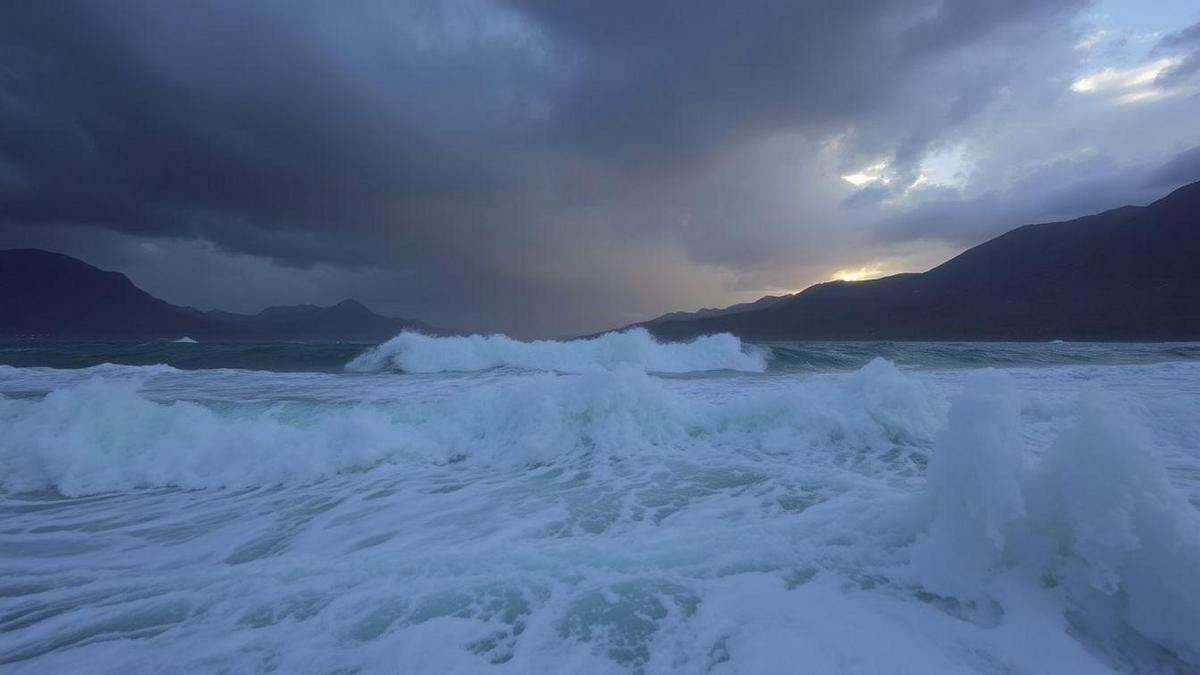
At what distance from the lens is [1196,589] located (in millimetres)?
2955

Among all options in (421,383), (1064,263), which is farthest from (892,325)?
(421,383)

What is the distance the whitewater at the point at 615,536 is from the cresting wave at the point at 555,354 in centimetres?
1451

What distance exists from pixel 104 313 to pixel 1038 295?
198 m

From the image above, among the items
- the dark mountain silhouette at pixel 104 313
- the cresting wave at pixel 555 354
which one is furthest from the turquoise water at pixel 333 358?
the dark mountain silhouette at pixel 104 313

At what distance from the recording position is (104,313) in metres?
117

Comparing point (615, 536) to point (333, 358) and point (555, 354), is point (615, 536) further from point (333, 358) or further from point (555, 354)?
point (333, 358)

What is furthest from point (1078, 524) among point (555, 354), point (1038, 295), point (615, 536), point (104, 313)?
point (104, 313)

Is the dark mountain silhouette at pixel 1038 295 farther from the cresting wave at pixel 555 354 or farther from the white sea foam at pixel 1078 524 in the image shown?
the white sea foam at pixel 1078 524

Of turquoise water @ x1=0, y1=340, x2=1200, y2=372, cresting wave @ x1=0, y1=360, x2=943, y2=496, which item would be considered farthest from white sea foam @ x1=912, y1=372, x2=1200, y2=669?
turquoise water @ x1=0, y1=340, x2=1200, y2=372

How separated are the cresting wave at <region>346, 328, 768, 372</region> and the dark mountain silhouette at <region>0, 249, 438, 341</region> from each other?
256ft

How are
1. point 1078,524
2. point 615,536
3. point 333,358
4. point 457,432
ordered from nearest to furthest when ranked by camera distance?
point 1078,524 → point 615,536 → point 457,432 → point 333,358

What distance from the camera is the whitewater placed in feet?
10.0

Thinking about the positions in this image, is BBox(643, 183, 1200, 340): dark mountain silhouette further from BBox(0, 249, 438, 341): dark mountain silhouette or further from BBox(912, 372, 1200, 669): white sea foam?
BBox(0, 249, 438, 341): dark mountain silhouette

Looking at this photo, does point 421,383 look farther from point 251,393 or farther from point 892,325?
point 892,325
